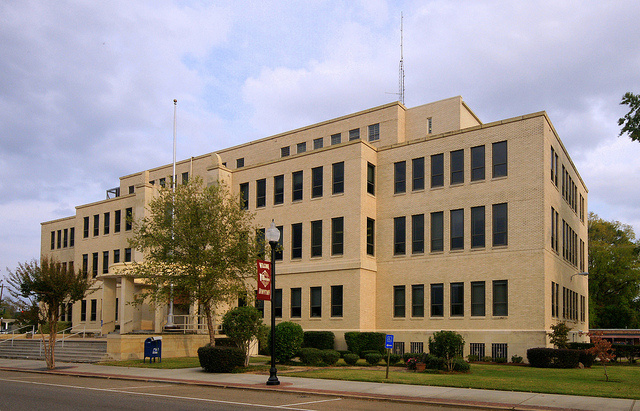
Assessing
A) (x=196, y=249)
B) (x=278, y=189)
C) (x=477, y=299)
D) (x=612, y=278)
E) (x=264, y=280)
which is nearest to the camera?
(x=264, y=280)

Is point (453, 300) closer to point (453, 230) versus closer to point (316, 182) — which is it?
point (453, 230)

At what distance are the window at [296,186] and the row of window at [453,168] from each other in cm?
672

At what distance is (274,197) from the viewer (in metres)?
40.5

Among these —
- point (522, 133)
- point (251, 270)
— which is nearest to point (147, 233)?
point (251, 270)

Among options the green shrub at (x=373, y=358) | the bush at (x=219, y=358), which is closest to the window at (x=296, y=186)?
the green shrub at (x=373, y=358)

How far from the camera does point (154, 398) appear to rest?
15.7 metres

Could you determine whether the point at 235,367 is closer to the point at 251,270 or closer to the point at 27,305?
the point at 251,270

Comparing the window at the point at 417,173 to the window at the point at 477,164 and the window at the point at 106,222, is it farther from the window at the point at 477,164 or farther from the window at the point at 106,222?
the window at the point at 106,222

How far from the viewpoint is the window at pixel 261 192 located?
41219 millimetres

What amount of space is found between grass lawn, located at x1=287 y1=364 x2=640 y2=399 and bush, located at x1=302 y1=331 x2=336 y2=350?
360 inches

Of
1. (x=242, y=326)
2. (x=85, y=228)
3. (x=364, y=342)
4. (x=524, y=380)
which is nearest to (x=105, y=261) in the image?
(x=85, y=228)

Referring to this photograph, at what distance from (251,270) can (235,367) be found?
19.9ft

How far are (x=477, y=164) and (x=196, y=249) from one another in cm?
1689

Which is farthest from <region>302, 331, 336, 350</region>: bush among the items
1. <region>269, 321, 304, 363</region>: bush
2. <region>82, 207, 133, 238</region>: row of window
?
<region>82, 207, 133, 238</region>: row of window
